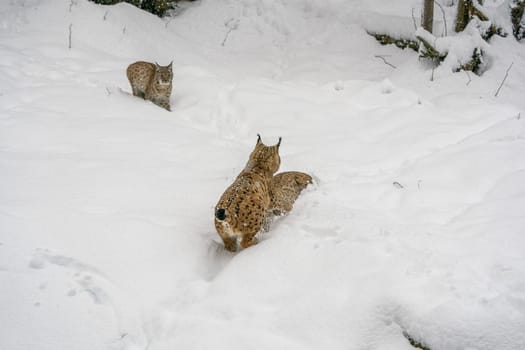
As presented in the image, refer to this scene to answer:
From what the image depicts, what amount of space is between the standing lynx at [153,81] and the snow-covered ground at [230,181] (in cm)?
44

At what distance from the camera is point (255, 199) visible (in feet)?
13.7

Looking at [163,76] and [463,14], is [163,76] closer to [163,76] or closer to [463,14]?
[163,76]

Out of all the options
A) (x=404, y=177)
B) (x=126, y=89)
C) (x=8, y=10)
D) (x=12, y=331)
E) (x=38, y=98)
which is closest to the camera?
(x=12, y=331)

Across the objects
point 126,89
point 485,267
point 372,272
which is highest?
point 485,267

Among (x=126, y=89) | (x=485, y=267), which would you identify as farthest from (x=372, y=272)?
(x=126, y=89)

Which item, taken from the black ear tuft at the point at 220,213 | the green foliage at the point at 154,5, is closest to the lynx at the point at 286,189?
the black ear tuft at the point at 220,213

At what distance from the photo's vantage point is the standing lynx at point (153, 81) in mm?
7867

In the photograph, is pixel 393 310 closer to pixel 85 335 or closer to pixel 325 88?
pixel 85 335

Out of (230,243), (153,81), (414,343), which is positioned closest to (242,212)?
(230,243)

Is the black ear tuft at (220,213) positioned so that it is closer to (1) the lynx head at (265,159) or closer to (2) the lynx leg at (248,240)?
(2) the lynx leg at (248,240)

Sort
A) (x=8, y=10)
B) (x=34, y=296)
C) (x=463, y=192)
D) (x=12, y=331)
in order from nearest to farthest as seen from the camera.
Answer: (x=12, y=331) → (x=34, y=296) → (x=463, y=192) → (x=8, y=10)

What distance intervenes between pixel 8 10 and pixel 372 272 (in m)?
10.2

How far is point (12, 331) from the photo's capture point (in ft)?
9.52

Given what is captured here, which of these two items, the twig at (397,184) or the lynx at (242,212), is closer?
the lynx at (242,212)
